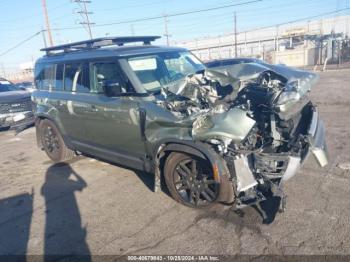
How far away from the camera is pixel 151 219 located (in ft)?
12.7

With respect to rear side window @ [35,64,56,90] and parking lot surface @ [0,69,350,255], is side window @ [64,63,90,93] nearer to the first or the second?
rear side window @ [35,64,56,90]

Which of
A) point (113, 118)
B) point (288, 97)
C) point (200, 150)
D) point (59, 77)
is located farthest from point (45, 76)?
point (288, 97)

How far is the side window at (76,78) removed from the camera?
5117 millimetres

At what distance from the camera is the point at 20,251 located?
3449 millimetres

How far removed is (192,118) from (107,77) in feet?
5.92

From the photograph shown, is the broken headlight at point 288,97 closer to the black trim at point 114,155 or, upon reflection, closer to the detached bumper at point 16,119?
the black trim at point 114,155

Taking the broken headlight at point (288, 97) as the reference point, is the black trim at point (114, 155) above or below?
below

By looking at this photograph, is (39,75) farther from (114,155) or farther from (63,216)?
(63,216)

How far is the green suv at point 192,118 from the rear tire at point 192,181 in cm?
1

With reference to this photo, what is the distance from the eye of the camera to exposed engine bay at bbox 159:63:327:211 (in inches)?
136

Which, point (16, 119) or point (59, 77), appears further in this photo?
point (16, 119)

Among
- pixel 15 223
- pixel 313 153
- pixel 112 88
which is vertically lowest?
pixel 15 223

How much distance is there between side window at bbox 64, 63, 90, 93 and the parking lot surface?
5.14 feet

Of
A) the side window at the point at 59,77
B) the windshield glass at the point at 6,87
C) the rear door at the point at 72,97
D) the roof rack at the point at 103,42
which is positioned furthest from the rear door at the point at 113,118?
the windshield glass at the point at 6,87
